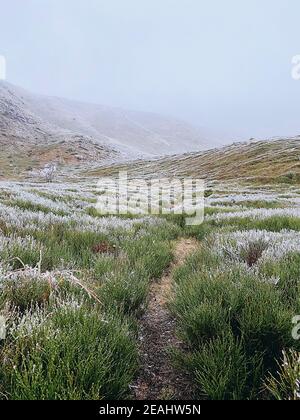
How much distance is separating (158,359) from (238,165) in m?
56.8

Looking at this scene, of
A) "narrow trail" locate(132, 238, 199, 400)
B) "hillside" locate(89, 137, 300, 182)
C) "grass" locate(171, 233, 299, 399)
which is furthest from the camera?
"hillside" locate(89, 137, 300, 182)

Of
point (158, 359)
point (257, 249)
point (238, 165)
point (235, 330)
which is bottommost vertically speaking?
point (158, 359)

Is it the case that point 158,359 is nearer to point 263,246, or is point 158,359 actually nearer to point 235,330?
point 235,330

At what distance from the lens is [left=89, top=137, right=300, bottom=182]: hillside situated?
4537cm

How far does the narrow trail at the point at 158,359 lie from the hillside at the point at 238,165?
3877cm

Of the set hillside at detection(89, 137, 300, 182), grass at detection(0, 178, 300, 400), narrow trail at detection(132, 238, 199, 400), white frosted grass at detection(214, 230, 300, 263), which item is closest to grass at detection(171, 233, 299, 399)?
grass at detection(0, 178, 300, 400)

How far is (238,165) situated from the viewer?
188 ft

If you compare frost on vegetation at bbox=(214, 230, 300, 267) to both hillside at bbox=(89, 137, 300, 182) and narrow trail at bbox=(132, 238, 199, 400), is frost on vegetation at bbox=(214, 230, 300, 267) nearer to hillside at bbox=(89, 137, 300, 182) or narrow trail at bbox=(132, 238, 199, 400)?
narrow trail at bbox=(132, 238, 199, 400)

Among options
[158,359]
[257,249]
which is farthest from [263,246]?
[158,359]

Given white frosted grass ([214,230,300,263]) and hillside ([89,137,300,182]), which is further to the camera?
hillside ([89,137,300,182])

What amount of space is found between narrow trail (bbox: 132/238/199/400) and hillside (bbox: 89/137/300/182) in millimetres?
38772

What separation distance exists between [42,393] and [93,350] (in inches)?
17.5
